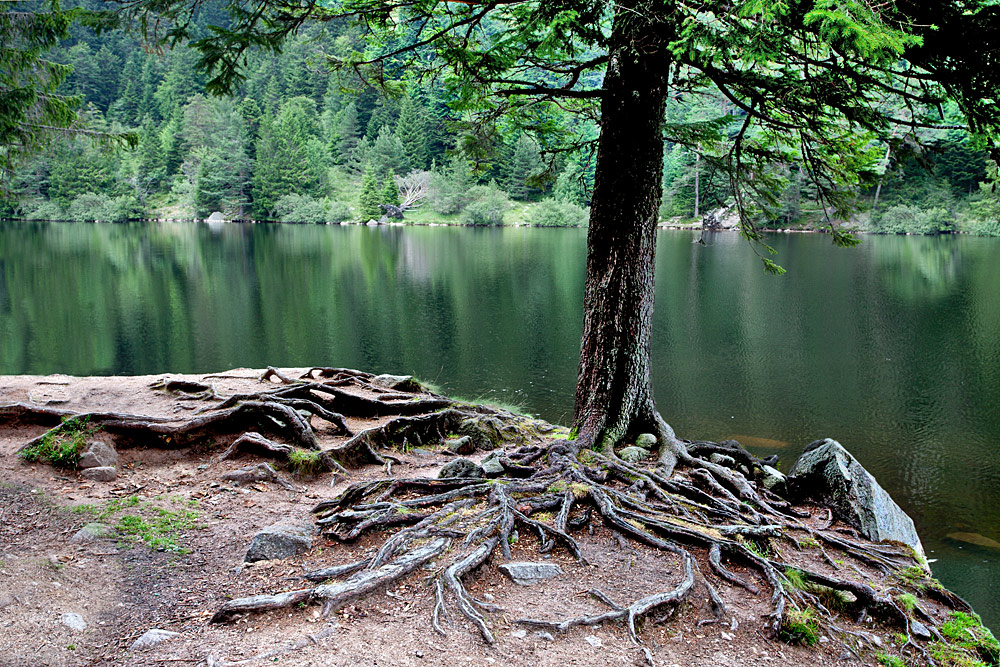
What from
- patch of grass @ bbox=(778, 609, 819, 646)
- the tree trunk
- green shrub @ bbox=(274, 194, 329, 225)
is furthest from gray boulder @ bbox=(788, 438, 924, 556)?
green shrub @ bbox=(274, 194, 329, 225)

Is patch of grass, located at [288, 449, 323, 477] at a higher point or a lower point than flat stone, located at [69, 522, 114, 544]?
lower

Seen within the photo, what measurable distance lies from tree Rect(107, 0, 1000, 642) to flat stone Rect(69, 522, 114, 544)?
158 centimetres

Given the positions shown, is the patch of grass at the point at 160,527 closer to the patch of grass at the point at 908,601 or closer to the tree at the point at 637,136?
the tree at the point at 637,136

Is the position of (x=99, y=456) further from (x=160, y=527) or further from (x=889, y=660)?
(x=889, y=660)

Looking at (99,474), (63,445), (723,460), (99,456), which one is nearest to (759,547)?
(723,460)

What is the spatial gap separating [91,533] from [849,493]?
6762 millimetres

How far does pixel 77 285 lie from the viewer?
91.5 ft

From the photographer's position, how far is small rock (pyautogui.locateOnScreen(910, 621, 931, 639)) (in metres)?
4.45

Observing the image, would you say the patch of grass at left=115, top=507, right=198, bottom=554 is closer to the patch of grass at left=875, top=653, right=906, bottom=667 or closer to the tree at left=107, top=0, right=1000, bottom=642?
the tree at left=107, top=0, right=1000, bottom=642

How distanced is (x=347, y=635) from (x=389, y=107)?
299ft

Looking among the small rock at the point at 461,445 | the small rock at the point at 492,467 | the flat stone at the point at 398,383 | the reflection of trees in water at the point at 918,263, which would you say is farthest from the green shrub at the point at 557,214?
the small rock at the point at 492,467

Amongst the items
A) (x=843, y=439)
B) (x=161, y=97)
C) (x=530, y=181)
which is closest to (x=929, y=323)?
(x=843, y=439)

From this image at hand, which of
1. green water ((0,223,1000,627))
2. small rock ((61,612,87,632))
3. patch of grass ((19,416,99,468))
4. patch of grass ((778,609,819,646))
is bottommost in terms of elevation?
green water ((0,223,1000,627))

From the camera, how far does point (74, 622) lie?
378 centimetres
